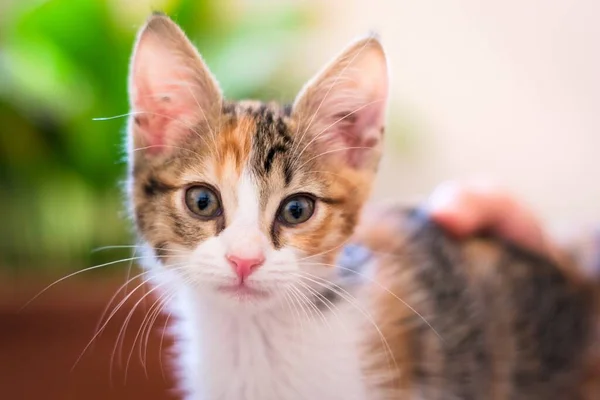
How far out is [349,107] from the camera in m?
0.67

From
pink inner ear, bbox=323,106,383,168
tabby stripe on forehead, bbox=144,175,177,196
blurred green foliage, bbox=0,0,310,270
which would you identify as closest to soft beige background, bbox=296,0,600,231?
blurred green foliage, bbox=0,0,310,270

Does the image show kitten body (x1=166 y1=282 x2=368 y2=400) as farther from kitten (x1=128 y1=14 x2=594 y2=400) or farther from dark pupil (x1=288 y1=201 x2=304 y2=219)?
dark pupil (x1=288 y1=201 x2=304 y2=219)

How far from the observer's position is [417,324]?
80cm

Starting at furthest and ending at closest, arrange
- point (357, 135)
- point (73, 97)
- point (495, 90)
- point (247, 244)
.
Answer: point (495, 90) < point (73, 97) < point (357, 135) < point (247, 244)

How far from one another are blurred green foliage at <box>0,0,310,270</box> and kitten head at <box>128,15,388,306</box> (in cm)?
43

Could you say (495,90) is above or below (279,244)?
above

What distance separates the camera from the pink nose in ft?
1.98

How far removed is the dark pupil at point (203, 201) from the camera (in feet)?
2.11

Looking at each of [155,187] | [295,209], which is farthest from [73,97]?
[295,209]

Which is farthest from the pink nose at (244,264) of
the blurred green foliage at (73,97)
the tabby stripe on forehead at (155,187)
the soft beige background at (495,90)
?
the soft beige background at (495,90)

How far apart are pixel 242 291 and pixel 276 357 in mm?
114

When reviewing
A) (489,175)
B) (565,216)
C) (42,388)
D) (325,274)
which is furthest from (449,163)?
(42,388)

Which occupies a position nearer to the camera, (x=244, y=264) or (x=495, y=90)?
(x=244, y=264)

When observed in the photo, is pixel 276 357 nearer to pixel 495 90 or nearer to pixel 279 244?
pixel 279 244
